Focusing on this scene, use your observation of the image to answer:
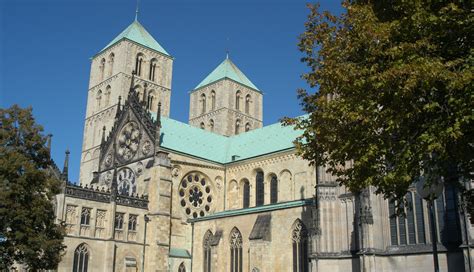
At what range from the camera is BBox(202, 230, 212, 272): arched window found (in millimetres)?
39725

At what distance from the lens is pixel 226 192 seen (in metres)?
46.3

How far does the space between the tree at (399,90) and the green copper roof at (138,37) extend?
5416 cm

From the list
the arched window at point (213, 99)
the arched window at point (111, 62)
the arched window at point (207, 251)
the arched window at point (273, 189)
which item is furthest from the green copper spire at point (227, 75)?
the arched window at point (207, 251)

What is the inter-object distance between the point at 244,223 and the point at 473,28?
91.9 feet

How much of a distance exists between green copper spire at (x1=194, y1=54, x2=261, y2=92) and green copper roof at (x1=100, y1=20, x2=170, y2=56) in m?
8.27

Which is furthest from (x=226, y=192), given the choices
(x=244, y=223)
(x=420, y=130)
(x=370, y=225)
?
(x=420, y=130)

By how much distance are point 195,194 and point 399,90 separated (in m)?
33.1

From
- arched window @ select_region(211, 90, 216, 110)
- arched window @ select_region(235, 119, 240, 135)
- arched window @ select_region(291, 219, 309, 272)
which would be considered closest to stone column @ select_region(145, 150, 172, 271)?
arched window @ select_region(291, 219, 309, 272)

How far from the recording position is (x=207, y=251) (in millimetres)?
40312

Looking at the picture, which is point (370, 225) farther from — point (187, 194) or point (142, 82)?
point (142, 82)

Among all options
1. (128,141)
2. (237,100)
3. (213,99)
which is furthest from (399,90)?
(213,99)

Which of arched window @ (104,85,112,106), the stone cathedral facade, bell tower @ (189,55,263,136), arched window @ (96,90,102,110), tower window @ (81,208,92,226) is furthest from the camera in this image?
bell tower @ (189,55,263,136)

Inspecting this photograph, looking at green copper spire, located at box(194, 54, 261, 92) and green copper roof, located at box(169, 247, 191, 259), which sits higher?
green copper spire, located at box(194, 54, 261, 92)

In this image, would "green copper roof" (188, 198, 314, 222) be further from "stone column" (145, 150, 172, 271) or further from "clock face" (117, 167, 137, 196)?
"clock face" (117, 167, 137, 196)
